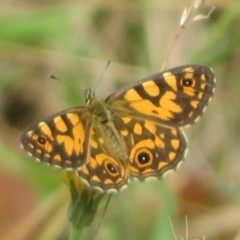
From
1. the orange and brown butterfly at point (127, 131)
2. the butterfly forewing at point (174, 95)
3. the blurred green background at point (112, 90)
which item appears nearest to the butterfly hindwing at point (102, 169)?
the orange and brown butterfly at point (127, 131)

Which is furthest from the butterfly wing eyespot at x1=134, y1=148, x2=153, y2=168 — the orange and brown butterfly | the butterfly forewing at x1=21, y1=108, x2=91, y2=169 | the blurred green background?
the blurred green background

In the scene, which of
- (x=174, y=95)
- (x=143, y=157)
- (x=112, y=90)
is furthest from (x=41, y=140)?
(x=112, y=90)

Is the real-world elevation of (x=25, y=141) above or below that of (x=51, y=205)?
above

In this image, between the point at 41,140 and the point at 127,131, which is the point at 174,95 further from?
the point at 41,140

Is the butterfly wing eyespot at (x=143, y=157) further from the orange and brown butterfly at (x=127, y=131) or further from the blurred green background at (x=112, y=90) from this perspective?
the blurred green background at (x=112, y=90)

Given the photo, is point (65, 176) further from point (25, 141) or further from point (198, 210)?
point (198, 210)

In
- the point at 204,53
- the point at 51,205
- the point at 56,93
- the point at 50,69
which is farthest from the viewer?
the point at 56,93

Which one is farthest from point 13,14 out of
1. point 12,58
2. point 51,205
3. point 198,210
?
point 198,210
